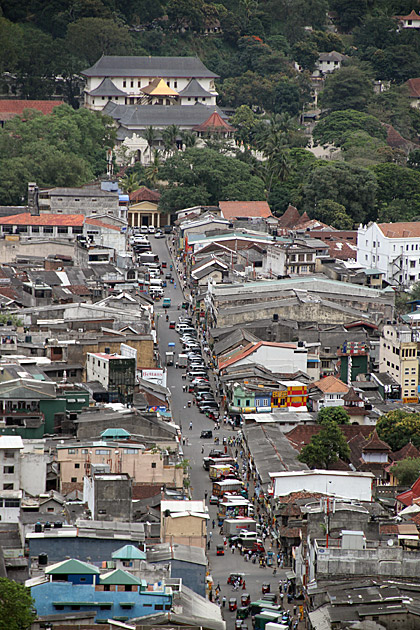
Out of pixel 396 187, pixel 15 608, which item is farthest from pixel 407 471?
pixel 396 187

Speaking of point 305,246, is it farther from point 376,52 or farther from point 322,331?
point 376,52

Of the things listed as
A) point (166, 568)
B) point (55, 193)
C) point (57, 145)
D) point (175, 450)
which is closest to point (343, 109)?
point (57, 145)

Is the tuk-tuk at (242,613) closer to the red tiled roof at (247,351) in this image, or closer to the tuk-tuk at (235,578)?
the tuk-tuk at (235,578)

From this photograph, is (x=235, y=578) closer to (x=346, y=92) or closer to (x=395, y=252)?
(x=395, y=252)

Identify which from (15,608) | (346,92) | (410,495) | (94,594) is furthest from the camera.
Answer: (346,92)

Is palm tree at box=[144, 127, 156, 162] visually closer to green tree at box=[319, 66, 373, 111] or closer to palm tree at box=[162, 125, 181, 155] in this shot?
palm tree at box=[162, 125, 181, 155]
